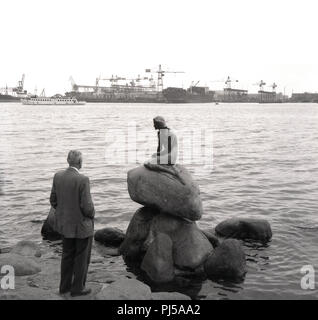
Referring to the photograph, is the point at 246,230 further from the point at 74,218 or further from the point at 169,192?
the point at 74,218

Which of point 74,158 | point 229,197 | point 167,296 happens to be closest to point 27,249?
point 167,296

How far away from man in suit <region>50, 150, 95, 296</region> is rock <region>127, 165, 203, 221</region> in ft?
11.6

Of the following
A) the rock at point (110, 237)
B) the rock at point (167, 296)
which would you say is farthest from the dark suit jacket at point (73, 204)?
the rock at point (110, 237)

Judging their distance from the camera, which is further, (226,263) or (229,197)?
(229,197)

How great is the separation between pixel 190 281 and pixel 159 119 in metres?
4.03

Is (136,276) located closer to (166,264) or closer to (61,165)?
(166,264)

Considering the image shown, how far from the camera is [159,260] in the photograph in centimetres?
1150

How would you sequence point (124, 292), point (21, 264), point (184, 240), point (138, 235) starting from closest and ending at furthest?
point (124, 292), point (21, 264), point (184, 240), point (138, 235)

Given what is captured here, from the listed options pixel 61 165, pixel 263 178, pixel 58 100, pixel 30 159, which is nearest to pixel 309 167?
pixel 263 178

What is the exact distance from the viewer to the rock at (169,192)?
12.1 meters

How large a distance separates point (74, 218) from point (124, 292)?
1.85 meters

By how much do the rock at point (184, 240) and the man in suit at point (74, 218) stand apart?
3226 mm

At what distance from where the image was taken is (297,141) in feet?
169

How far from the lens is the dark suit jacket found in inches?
339
